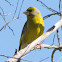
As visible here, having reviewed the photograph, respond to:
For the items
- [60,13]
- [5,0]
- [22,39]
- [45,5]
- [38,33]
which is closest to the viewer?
[60,13]

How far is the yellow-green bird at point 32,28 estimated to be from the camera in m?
5.06

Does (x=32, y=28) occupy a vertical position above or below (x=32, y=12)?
below

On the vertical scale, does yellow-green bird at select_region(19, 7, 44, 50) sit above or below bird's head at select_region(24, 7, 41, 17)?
below

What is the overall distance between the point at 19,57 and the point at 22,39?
3.16 m

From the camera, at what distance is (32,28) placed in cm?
513

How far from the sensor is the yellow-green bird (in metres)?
5.06

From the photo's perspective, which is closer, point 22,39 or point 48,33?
point 48,33

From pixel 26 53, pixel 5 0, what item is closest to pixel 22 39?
pixel 5 0

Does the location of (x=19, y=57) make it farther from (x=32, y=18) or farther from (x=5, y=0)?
(x=32, y=18)

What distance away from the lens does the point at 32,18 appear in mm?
5539

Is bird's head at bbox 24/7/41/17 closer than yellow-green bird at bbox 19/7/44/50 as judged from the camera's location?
No

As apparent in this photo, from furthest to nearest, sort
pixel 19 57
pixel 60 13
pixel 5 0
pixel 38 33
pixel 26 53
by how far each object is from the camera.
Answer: pixel 38 33
pixel 5 0
pixel 60 13
pixel 26 53
pixel 19 57

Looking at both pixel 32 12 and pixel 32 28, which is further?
pixel 32 12

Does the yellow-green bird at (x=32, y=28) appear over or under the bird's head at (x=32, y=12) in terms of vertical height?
under
